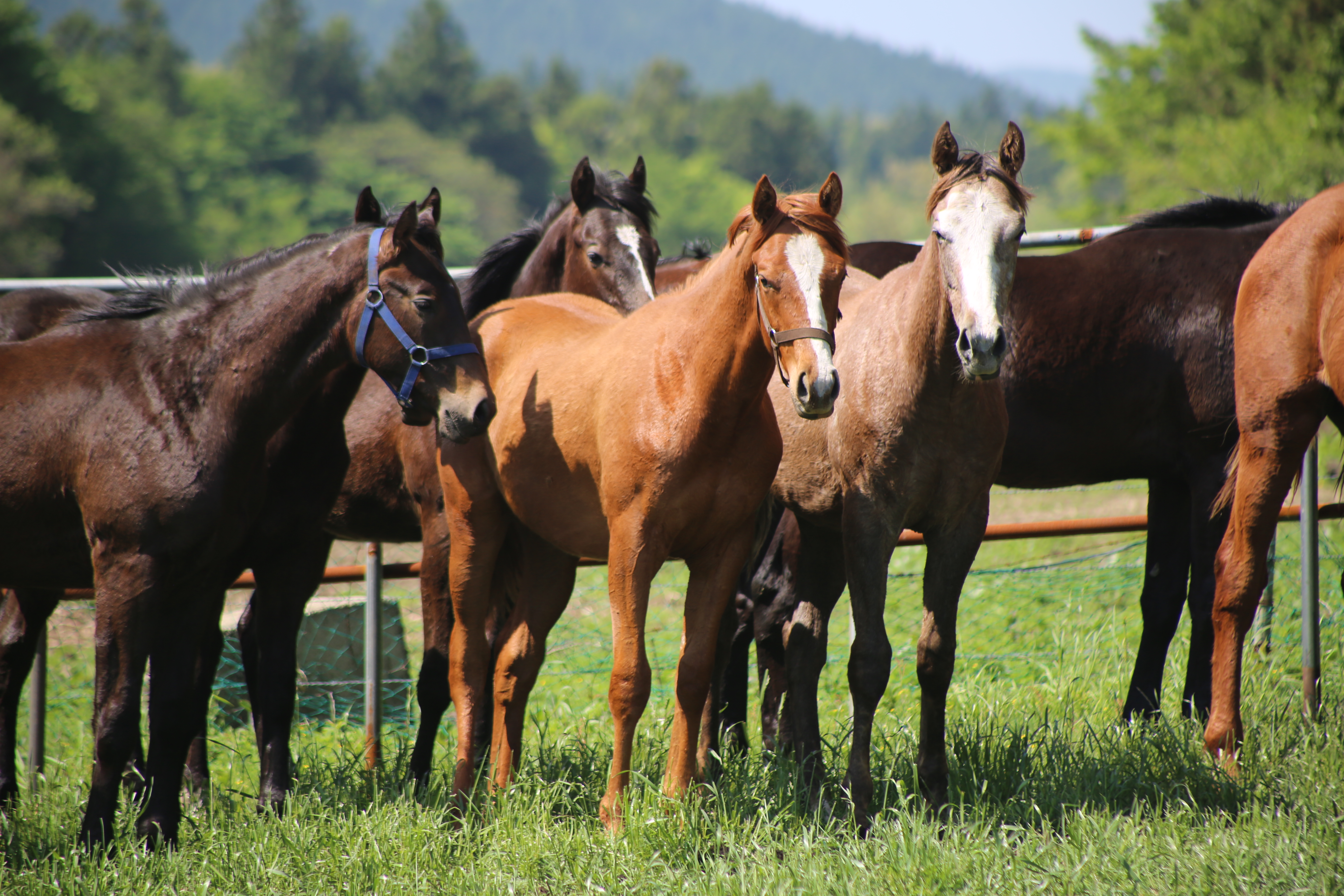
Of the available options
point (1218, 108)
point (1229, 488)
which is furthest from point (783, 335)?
point (1218, 108)

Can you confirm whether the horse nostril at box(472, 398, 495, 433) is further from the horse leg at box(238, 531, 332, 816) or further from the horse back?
the horse back

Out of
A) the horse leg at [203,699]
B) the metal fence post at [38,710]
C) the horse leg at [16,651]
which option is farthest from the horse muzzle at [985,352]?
the metal fence post at [38,710]

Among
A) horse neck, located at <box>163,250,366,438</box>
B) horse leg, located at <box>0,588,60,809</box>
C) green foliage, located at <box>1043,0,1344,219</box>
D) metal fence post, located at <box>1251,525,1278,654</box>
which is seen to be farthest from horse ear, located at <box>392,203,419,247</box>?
green foliage, located at <box>1043,0,1344,219</box>

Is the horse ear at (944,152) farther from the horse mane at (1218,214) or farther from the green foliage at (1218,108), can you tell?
the green foliage at (1218,108)

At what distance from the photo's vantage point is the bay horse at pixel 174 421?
142 inches

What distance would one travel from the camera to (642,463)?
3627 millimetres

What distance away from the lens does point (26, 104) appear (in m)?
39.9

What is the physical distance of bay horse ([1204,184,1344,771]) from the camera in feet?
13.5

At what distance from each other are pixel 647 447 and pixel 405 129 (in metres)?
76.1

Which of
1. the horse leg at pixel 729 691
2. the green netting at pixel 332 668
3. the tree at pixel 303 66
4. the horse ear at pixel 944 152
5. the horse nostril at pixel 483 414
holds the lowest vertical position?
the green netting at pixel 332 668

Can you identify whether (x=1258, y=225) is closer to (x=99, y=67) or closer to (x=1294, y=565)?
(x=1294, y=565)

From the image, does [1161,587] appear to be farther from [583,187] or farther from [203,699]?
[203,699]

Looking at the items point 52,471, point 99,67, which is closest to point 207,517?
point 52,471

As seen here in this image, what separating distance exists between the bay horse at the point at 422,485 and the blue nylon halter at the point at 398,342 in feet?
1.70
